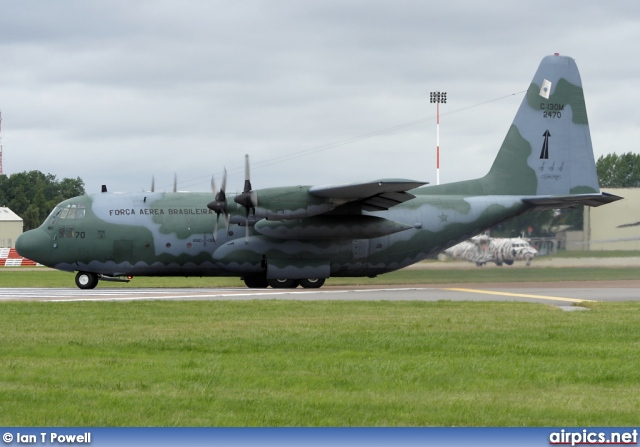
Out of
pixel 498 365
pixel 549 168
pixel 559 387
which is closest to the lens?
pixel 559 387

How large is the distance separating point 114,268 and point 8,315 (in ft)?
39.8

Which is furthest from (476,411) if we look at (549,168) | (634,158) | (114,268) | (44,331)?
(634,158)

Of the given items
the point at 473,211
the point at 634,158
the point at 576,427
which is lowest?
the point at 576,427

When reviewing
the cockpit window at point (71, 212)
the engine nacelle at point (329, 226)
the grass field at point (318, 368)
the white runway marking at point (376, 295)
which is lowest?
the grass field at point (318, 368)

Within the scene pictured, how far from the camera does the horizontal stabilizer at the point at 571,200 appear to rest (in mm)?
32688

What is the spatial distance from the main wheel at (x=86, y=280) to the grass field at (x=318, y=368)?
39.5 ft

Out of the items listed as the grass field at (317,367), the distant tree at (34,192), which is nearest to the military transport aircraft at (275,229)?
the grass field at (317,367)

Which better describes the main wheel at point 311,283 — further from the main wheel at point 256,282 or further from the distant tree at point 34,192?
the distant tree at point 34,192

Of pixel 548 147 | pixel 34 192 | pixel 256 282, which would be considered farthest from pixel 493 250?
pixel 34 192

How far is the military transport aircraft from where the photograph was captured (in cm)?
3080

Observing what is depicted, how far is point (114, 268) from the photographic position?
105 ft

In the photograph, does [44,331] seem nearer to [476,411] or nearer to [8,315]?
[8,315]

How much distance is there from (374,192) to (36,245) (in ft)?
38.7

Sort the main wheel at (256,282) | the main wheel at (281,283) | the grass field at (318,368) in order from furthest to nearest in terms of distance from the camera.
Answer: the main wheel at (256,282) < the main wheel at (281,283) < the grass field at (318,368)
